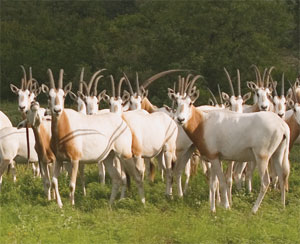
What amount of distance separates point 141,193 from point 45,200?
162 centimetres

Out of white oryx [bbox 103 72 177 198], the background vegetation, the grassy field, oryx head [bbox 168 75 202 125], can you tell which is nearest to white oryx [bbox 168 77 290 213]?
oryx head [bbox 168 75 202 125]

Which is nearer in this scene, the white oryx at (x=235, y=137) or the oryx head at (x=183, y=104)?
the white oryx at (x=235, y=137)

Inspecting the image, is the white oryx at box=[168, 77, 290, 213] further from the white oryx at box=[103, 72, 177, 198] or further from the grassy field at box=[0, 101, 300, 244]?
the white oryx at box=[103, 72, 177, 198]

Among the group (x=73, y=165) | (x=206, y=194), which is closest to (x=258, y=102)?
(x=206, y=194)

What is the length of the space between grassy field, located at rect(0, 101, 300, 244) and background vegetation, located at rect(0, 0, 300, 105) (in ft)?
71.8

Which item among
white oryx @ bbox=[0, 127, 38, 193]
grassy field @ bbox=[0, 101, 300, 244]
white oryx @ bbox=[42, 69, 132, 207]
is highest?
white oryx @ bbox=[42, 69, 132, 207]

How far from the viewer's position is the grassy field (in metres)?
9.69

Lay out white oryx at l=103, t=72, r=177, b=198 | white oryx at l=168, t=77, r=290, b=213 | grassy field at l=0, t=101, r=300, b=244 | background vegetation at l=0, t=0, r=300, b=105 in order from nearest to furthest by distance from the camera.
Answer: grassy field at l=0, t=101, r=300, b=244 → white oryx at l=168, t=77, r=290, b=213 → white oryx at l=103, t=72, r=177, b=198 → background vegetation at l=0, t=0, r=300, b=105

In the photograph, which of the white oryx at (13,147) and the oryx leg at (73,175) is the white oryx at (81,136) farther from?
the white oryx at (13,147)

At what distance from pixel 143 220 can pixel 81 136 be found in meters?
2.01

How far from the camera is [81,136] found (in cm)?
1171

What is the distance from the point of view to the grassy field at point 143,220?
9688mm

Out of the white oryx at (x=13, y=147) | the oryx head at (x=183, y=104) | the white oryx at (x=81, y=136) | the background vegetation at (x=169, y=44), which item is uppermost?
the oryx head at (x=183, y=104)

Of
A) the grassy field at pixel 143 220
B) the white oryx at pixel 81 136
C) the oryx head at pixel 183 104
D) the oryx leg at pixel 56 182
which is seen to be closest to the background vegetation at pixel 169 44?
the oryx head at pixel 183 104
